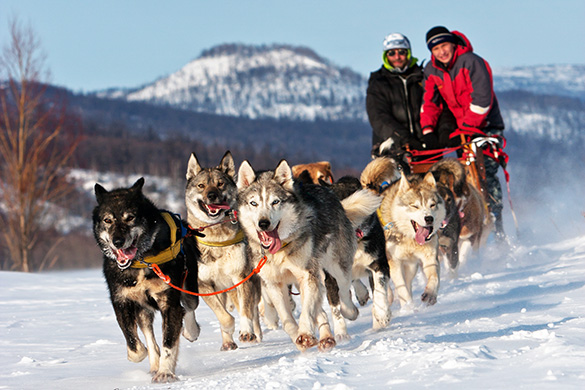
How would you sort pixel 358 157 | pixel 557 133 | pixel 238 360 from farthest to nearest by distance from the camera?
pixel 358 157 → pixel 557 133 → pixel 238 360

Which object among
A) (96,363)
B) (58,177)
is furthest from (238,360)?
(58,177)

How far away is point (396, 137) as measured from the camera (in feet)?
24.4

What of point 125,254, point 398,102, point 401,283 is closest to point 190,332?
point 125,254

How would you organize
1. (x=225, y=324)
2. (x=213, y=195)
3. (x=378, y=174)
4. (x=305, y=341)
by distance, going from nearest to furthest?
(x=305, y=341) → (x=225, y=324) → (x=213, y=195) → (x=378, y=174)

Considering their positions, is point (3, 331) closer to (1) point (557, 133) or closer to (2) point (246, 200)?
(2) point (246, 200)

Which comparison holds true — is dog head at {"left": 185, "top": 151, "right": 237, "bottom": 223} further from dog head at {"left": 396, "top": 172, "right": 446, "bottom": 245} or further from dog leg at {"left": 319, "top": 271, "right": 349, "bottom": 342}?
dog head at {"left": 396, "top": 172, "right": 446, "bottom": 245}

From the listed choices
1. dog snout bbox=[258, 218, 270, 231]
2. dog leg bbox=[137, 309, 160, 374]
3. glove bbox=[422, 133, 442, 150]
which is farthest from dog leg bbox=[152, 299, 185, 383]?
glove bbox=[422, 133, 442, 150]

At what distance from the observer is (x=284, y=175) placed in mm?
4223

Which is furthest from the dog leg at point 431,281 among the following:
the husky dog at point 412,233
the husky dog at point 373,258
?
the husky dog at point 373,258

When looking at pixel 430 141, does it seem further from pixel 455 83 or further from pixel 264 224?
pixel 264 224

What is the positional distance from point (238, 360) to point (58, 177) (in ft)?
31.0

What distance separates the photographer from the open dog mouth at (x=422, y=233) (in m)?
5.36

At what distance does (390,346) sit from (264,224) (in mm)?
1080

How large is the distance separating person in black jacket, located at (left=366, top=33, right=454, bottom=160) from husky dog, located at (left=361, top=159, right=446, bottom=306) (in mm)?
1826
